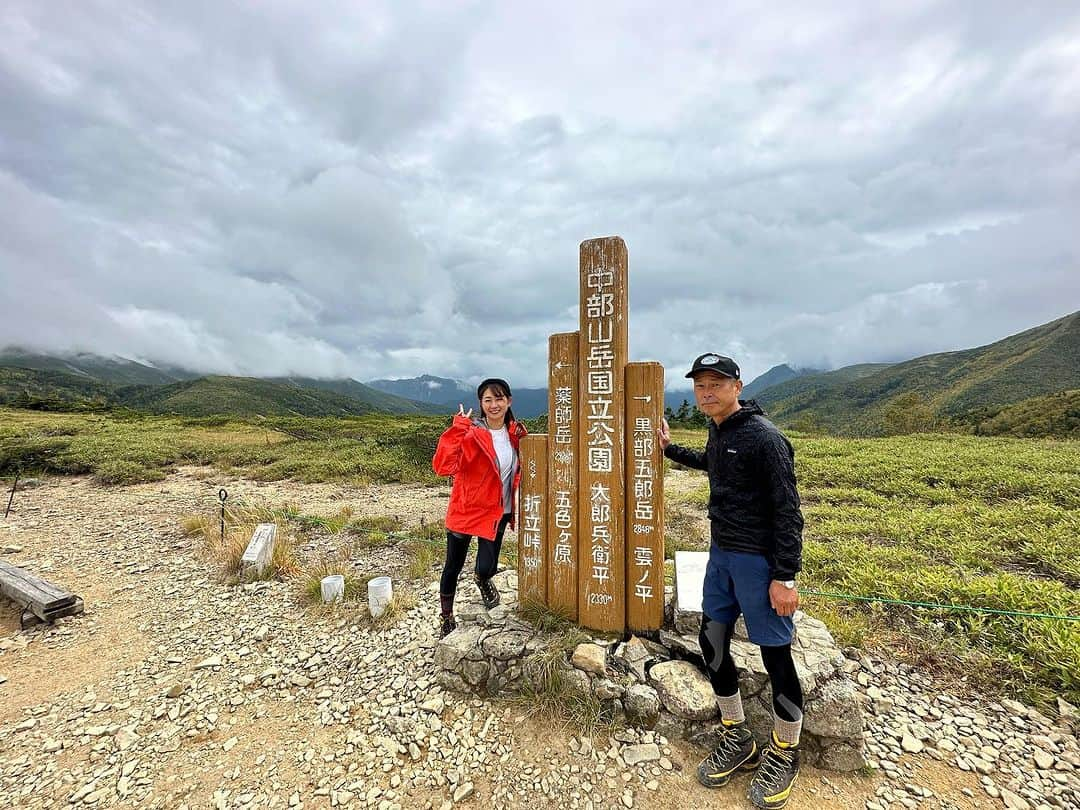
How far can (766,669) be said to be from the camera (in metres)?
3.11

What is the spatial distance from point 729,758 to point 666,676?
2.16ft

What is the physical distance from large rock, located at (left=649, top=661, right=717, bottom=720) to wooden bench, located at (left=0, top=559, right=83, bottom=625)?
737 cm

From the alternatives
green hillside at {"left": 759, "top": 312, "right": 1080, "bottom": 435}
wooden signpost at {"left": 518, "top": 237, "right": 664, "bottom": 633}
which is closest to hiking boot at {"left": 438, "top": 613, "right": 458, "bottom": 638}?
wooden signpost at {"left": 518, "top": 237, "right": 664, "bottom": 633}

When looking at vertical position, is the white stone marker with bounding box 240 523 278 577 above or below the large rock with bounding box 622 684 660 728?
above

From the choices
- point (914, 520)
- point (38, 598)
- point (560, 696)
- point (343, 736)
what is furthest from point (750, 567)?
point (38, 598)

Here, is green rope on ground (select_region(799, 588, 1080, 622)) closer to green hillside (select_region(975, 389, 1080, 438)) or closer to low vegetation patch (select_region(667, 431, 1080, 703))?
low vegetation patch (select_region(667, 431, 1080, 703))

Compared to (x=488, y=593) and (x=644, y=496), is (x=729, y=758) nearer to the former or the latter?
(x=644, y=496)

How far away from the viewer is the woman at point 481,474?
431cm

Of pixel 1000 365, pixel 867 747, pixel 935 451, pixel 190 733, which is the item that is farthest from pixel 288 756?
pixel 1000 365

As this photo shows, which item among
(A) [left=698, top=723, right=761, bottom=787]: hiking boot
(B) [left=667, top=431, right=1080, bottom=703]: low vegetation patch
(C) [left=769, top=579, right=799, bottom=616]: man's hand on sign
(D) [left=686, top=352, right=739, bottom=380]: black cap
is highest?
(D) [left=686, top=352, right=739, bottom=380]: black cap

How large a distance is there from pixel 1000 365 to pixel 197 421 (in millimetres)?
124606

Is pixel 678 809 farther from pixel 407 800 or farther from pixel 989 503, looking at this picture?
pixel 989 503

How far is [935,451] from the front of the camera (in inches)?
564

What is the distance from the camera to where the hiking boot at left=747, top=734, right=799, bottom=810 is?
287 cm
